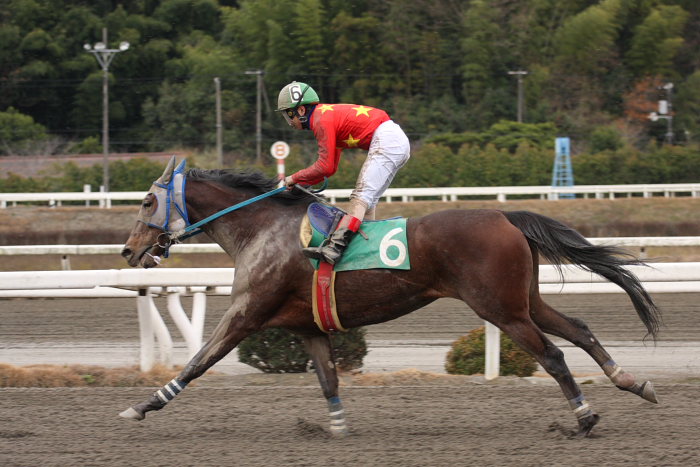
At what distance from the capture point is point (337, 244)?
5.44 metres

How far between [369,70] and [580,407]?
41.3 m

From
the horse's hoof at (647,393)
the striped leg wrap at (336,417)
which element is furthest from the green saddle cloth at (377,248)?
the horse's hoof at (647,393)

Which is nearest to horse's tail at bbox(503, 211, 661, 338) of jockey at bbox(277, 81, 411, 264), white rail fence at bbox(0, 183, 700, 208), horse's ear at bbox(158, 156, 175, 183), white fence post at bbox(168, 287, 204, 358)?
jockey at bbox(277, 81, 411, 264)

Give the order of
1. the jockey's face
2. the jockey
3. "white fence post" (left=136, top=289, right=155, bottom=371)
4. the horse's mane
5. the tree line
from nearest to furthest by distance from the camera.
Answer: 1. the jockey
2. the jockey's face
3. the horse's mane
4. "white fence post" (left=136, top=289, right=155, bottom=371)
5. the tree line

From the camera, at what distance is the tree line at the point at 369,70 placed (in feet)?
143

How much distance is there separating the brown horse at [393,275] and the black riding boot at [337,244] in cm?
13

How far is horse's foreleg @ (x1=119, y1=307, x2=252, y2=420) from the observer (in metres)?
5.48

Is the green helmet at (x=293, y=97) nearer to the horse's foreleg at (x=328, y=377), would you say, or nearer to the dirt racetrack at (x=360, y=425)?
the horse's foreleg at (x=328, y=377)

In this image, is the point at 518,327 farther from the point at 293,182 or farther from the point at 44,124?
the point at 44,124

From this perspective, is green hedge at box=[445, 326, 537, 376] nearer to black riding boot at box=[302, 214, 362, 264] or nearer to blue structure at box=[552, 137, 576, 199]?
black riding boot at box=[302, 214, 362, 264]

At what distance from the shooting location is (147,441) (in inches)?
209

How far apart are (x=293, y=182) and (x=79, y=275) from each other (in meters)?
2.43

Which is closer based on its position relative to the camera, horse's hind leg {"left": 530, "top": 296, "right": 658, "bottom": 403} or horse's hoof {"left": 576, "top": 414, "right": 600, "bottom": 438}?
horse's hoof {"left": 576, "top": 414, "right": 600, "bottom": 438}

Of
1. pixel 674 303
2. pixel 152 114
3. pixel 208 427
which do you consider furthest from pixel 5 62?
pixel 208 427
